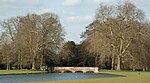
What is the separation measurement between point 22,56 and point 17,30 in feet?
22.4

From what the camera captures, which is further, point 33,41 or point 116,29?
point 33,41

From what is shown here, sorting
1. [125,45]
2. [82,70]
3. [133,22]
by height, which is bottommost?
[82,70]

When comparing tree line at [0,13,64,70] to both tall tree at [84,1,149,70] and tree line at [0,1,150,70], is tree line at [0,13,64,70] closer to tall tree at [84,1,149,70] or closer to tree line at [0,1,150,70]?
tree line at [0,1,150,70]

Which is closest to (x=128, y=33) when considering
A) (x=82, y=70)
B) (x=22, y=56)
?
(x=82, y=70)

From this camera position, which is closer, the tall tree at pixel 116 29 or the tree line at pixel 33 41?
the tall tree at pixel 116 29

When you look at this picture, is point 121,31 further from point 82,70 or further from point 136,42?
point 82,70

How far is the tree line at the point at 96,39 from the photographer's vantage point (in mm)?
73625

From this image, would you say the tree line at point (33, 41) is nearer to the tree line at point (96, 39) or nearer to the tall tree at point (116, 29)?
the tree line at point (96, 39)

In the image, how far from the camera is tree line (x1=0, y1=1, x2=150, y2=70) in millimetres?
73625

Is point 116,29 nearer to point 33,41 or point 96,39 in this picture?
point 96,39

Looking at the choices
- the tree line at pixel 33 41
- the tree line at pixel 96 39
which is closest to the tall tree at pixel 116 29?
the tree line at pixel 96 39

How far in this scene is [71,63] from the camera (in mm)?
98312

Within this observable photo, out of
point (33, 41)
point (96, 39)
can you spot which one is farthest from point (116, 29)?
point (33, 41)

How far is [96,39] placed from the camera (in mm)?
74312
